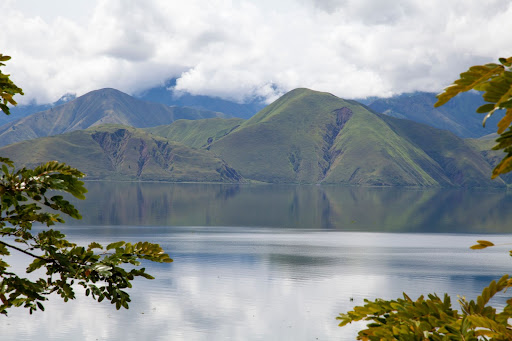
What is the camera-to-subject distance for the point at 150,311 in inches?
3346

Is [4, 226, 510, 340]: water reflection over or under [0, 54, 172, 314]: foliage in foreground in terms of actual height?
under

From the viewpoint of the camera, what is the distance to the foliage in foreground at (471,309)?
4949 millimetres

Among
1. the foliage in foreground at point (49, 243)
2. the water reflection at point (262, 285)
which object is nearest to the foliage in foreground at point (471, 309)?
the foliage in foreground at point (49, 243)

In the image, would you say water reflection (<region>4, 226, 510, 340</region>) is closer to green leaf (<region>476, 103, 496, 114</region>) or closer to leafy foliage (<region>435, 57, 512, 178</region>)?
green leaf (<region>476, 103, 496, 114</region>)

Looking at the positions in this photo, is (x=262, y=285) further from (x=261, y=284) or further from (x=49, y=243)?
(x=49, y=243)

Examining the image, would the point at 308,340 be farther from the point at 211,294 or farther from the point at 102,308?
the point at 102,308

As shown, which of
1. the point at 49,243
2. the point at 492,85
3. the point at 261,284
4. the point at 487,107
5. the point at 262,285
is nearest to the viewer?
the point at 492,85

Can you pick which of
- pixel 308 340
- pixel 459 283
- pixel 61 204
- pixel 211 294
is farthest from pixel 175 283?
pixel 61 204

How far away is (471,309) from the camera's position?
6.82m

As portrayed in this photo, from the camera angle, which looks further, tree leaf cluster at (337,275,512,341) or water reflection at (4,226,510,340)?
water reflection at (4,226,510,340)

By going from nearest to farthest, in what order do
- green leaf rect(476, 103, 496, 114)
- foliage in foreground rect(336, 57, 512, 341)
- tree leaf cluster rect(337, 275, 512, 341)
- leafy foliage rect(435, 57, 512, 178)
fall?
leafy foliage rect(435, 57, 512, 178)
foliage in foreground rect(336, 57, 512, 341)
green leaf rect(476, 103, 496, 114)
tree leaf cluster rect(337, 275, 512, 341)

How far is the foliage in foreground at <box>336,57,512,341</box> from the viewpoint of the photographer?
4949 millimetres

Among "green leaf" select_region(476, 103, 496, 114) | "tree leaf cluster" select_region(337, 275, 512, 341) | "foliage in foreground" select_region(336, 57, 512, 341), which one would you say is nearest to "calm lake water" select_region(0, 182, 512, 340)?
"tree leaf cluster" select_region(337, 275, 512, 341)

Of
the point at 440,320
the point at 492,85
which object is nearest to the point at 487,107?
the point at 492,85
